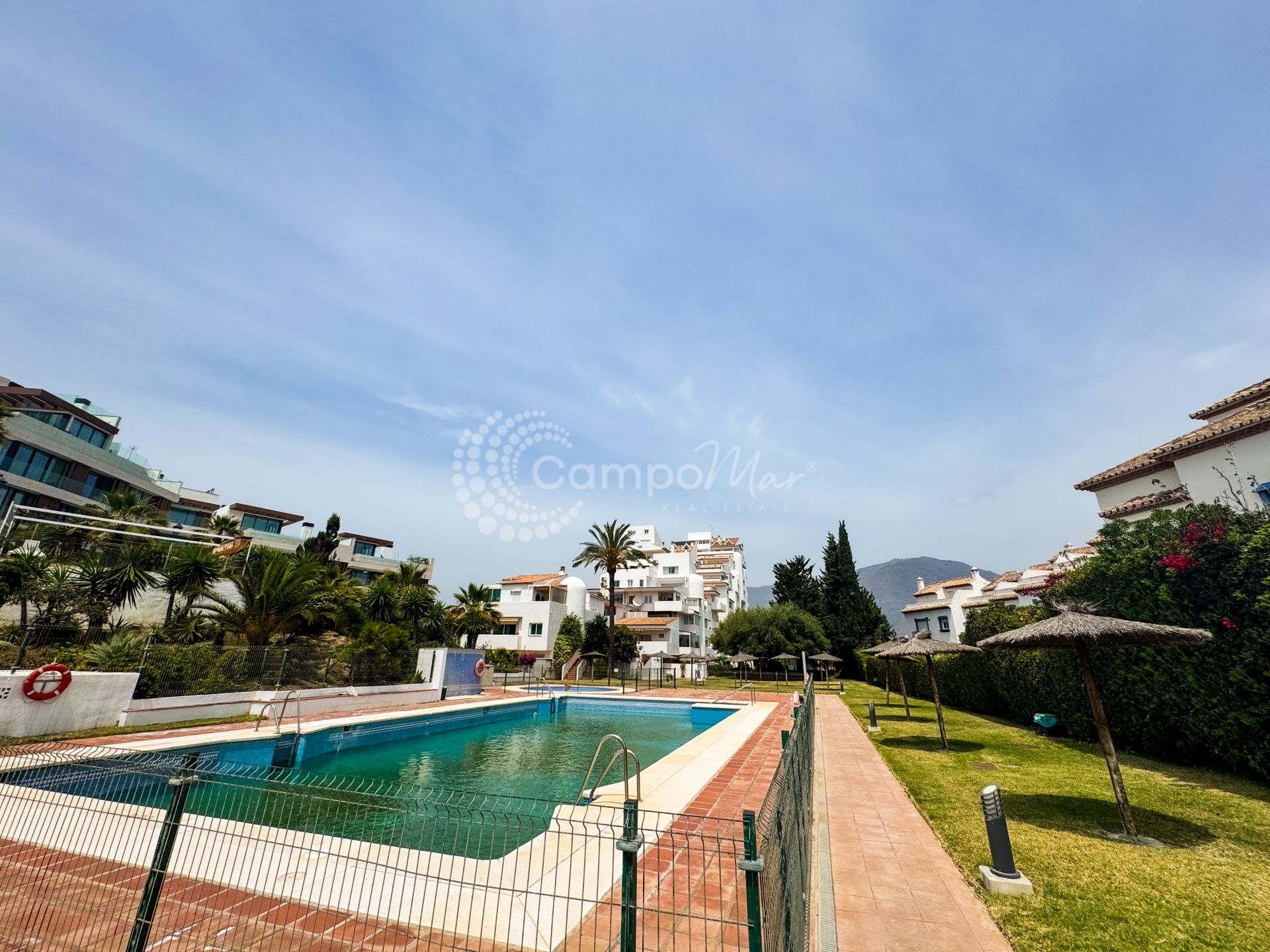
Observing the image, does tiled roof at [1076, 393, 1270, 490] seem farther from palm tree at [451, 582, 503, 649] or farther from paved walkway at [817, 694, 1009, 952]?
palm tree at [451, 582, 503, 649]

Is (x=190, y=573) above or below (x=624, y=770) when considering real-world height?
above

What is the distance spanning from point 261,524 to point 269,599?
41.2 meters

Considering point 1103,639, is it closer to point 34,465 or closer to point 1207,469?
point 1207,469

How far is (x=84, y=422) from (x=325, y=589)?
87.9ft

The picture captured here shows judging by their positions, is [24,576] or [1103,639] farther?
[24,576]

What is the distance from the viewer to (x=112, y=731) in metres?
12.4

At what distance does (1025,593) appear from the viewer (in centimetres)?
3294

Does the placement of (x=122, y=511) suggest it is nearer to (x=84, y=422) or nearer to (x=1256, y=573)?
(x=84, y=422)

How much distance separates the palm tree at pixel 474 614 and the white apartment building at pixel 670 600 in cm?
1092

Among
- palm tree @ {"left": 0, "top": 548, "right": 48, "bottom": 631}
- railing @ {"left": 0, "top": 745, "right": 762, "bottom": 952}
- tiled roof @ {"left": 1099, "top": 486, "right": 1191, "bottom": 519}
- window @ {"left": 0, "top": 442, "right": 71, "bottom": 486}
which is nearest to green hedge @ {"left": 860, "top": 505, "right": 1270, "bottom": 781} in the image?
tiled roof @ {"left": 1099, "top": 486, "right": 1191, "bottom": 519}

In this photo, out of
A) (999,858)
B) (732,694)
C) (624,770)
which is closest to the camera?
(999,858)

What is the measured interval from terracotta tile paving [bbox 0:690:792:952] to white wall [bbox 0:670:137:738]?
331 inches

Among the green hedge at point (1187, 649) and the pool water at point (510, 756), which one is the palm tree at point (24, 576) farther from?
the green hedge at point (1187, 649)

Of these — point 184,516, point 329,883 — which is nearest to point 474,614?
point 184,516
